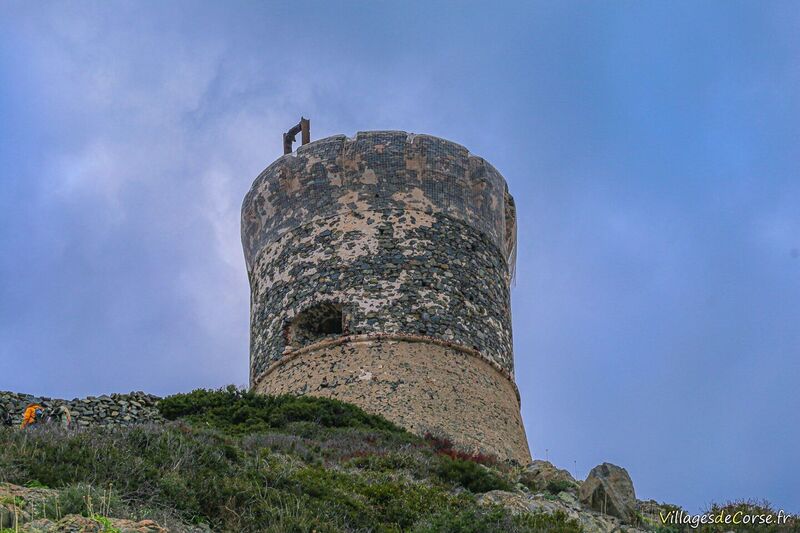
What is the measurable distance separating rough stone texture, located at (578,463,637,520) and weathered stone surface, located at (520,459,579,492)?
387 millimetres

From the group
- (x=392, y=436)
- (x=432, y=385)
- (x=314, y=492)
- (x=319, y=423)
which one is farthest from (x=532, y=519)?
(x=432, y=385)

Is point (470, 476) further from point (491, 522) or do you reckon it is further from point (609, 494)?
point (491, 522)

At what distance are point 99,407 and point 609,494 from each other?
6.95 meters

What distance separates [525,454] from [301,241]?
4.52 metres

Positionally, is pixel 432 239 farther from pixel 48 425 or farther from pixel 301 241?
pixel 48 425

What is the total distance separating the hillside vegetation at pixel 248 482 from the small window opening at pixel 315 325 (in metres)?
4.40

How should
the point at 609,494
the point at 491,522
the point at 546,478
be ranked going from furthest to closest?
the point at 546,478 → the point at 609,494 → the point at 491,522

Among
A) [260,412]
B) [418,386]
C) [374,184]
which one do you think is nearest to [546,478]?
[418,386]

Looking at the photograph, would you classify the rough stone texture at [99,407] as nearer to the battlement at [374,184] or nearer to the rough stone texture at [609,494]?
the battlement at [374,184]

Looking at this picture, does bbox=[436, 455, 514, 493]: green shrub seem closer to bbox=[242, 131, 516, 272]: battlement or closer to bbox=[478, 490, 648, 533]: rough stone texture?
bbox=[478, 490, 648, 533]: rough stone texture

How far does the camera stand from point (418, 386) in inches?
686

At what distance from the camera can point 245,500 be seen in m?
10.1

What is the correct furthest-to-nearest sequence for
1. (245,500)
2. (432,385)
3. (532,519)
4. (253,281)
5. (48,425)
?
(253,281), (432,385), (48,425), (532,519), (245,500)

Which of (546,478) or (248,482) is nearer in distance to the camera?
(248,482)
